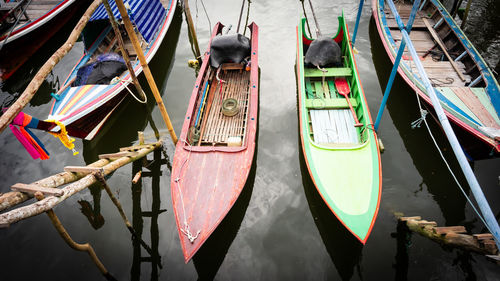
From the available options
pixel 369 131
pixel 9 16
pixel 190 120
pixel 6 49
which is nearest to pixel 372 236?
pixel 369 131

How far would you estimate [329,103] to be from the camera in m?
6.70

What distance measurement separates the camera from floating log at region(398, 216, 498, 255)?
3.44 metres

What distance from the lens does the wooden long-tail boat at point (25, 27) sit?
9055 mm

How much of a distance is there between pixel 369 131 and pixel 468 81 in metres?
3.74

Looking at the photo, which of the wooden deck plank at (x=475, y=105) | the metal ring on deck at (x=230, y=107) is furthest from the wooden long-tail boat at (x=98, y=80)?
the wooden deck plank at (x=475, y=105)

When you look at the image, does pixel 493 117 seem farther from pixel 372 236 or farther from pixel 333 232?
pixel 333 232

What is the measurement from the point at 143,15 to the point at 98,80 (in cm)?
296

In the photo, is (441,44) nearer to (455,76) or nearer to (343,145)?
(455,76)

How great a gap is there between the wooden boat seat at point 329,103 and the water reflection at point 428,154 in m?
1.92

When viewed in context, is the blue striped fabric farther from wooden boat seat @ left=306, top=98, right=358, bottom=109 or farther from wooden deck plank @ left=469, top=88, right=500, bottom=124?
wooden deck plank @ left=469, top=88, right=500, bottom=124

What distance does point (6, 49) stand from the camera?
901 centimetres

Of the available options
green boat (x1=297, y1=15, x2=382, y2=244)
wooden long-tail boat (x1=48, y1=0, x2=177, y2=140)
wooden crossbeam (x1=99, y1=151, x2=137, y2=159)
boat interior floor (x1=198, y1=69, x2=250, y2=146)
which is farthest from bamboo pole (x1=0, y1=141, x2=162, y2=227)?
green boat (x1=297, y1=15, x2=382, y2=244)

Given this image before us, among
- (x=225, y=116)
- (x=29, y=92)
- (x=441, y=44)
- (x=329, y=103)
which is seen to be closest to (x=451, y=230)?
(x=329, y=103)

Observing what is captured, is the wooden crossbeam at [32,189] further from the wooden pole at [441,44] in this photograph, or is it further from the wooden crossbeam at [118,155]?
the wooden pole at [441,44]
